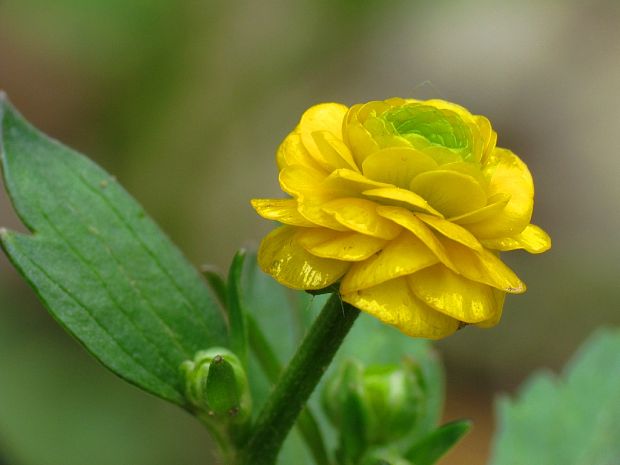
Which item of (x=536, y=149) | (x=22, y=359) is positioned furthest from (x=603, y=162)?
(x=22, y=359)

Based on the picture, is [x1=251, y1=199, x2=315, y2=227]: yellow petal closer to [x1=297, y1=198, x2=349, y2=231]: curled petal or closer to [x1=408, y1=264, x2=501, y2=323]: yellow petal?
[x1=297, y1=198, x2=349, y2=231]: curled petal

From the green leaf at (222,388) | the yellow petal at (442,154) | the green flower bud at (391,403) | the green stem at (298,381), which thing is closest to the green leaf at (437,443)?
the green flower bud at (391,403)

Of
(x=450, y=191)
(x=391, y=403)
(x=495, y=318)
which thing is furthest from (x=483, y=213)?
(x=391, y=403)

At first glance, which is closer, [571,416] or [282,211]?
[282,211]

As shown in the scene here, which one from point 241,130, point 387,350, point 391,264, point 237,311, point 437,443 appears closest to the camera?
point 391,264

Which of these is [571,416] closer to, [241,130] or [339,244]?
[339,244]

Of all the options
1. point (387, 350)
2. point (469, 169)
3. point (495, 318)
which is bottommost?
point (387, 350)

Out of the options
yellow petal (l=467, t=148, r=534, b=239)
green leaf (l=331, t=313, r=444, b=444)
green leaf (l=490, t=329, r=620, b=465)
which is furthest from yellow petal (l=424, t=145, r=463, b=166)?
green leaf (l=490, t=329, r=620, b=465)
